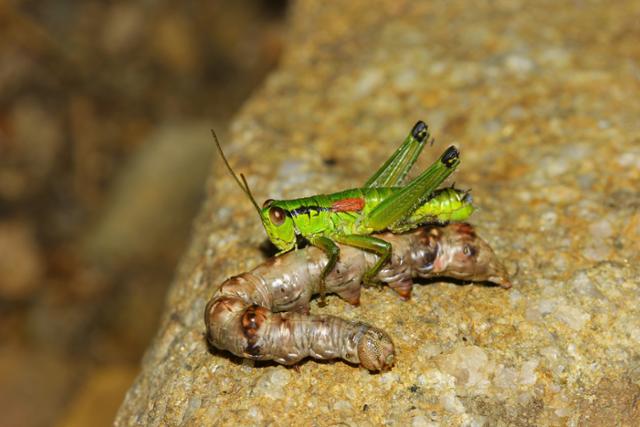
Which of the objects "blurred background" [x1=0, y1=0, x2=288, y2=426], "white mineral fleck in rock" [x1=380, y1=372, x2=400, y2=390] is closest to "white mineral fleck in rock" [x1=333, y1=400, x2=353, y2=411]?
"white mineral fleck in rock" [x1=380, y1=372, x2=400, y2=390]

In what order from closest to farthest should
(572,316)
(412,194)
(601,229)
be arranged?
(572,316)
(412,194)
(601,229)

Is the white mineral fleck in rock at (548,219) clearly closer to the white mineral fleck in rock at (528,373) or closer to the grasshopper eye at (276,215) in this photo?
the white mineral fleck in rock at (528,373)

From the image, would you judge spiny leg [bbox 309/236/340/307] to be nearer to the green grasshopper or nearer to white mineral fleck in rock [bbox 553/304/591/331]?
the green grasshopper

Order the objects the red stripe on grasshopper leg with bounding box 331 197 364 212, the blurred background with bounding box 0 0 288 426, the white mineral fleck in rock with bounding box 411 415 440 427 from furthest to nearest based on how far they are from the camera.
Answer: the blurred background with bounding box 0 0 288 426, the red stripe on grasshopper leg with bounding box 331 197 364 212, the white mineral fleck in rock with bounding box 411 415 440 427

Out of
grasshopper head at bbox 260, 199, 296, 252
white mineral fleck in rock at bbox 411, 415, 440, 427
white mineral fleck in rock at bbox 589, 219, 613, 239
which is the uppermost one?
grasshopper head at bbox 260, 199, 296, 252

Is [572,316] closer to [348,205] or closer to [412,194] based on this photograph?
[412,194]

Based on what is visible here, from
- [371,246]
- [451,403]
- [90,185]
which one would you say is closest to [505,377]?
[451,403]

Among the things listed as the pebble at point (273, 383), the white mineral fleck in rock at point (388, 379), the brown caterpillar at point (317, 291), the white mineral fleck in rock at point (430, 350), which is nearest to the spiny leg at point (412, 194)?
the brown caterpillar at point (317, 291)

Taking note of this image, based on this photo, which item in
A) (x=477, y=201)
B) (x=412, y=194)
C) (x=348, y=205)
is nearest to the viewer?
(x=412, y=194)
